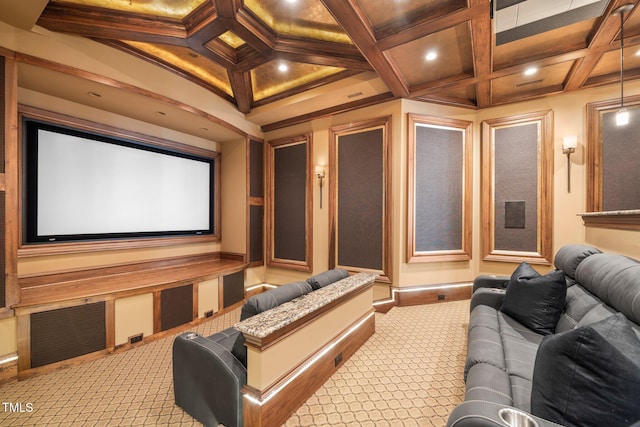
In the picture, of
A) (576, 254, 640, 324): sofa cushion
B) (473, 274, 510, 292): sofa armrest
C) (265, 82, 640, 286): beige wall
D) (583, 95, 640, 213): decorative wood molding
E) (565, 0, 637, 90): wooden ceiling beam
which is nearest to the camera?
(576, 254, 640, 324): sofa cushion

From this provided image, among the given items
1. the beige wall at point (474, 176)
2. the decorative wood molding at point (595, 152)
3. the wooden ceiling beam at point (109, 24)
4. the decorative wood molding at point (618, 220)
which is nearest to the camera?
the decorative wood molding at point (618, 220)

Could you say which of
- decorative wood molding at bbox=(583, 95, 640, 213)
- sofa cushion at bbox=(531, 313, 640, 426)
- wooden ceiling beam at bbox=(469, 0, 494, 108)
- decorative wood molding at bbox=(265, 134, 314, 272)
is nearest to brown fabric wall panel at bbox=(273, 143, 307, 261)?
decorative wood molding at bbox=(265, 134, 314, 272)

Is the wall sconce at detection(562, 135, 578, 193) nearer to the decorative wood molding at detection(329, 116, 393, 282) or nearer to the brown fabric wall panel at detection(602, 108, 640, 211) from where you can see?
the brown fabric wall panel at detection(602, 108, 640, 211)

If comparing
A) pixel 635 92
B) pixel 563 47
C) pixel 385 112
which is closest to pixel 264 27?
pixel 385 112

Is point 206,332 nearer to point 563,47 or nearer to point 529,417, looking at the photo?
point 529,417

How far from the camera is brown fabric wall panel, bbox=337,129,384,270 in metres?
3.89

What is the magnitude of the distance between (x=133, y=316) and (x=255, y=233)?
2.23 m

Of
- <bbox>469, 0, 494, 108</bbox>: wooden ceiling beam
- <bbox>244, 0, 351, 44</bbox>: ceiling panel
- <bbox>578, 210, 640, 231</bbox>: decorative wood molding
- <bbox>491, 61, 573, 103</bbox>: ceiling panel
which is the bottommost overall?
<bbox>578, 210, 640, 231</bbox>: decorative wood molding

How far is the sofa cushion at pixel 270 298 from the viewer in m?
1.72

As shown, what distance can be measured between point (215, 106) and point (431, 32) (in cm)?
293

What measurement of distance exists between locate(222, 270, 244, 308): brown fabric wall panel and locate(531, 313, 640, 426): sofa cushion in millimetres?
3638

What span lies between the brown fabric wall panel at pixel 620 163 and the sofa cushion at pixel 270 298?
397 cm

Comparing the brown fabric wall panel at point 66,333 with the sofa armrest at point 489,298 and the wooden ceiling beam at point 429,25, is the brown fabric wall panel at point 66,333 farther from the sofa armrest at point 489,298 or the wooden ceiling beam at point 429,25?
the wooden ceiling beam at point 429,25

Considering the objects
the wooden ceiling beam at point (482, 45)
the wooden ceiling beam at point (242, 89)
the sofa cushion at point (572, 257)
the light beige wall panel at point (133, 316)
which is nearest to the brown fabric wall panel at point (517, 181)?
the wooden ceiling beam at point (482, 45)
